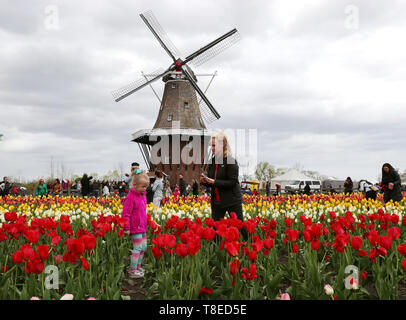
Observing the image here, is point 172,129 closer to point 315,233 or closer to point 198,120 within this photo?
point 198,120

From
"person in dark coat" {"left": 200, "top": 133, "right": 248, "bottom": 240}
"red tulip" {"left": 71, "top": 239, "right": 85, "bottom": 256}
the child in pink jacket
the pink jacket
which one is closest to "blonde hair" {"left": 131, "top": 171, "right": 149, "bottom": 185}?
the child in pink jacket

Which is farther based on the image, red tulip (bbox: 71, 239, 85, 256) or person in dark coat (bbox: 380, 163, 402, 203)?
person in dark coat (bbox: 380, 163, 402, 203)

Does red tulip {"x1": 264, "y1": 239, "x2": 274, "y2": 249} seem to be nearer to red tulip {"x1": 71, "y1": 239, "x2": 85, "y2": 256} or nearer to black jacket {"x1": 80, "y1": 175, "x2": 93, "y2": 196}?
red tulip {"x1": 71, "y1": 239, "x2": 85, "y2": 256}

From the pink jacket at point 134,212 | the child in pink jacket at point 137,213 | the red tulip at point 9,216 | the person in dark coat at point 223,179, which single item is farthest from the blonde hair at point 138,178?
the red tulip at point 9,216

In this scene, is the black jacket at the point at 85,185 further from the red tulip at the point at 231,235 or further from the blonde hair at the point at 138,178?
the red tulip at the point at 231,235

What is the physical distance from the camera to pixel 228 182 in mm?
5066

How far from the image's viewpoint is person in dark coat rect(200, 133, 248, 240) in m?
5.04

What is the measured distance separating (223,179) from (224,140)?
0.56 meters

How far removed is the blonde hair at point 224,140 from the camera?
5.02 meters

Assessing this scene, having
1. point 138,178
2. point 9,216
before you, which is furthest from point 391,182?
point 9,216

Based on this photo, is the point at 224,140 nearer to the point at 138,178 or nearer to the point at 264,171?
the point at 138,178

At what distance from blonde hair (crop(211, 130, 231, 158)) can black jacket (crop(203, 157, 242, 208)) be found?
0.28 ft

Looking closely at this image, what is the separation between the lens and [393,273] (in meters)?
3.63
